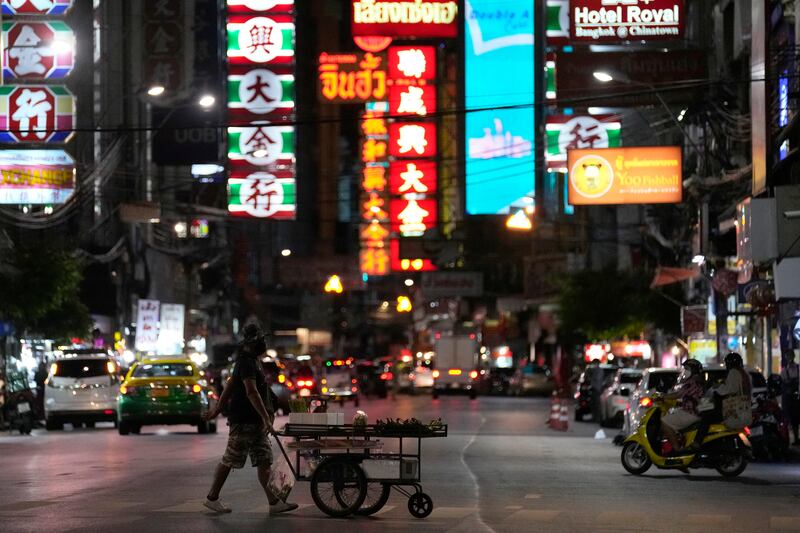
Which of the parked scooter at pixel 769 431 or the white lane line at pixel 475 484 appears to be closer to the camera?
the white lane line at pixel 475 484

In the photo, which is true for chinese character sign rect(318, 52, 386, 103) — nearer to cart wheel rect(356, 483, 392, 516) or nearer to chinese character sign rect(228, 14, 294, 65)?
chinese character sign rect(228, 14, 294, 65)

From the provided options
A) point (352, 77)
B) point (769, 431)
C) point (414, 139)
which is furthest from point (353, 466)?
point (414, 139)

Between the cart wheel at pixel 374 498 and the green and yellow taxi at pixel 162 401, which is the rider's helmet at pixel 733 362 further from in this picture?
the green and yellow taxi at pixel 162 401

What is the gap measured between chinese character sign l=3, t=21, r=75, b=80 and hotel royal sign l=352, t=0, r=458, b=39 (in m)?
13.1

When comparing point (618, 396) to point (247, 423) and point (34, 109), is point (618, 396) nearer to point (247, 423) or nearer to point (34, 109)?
point (34, 109)

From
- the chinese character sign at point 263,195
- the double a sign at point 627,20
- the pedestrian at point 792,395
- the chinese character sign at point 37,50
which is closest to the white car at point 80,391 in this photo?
the chinese character sign at point 37,50

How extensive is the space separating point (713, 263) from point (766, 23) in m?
8.12

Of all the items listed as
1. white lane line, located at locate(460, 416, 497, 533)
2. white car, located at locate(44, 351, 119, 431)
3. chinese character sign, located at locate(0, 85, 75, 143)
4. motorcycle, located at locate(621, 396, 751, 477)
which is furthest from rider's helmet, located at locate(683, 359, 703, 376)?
chinese character sign, located at locate(0, 85, 75, 143)

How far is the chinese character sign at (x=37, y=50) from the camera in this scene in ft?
129

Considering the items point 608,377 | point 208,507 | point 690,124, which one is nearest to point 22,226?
point 608,377

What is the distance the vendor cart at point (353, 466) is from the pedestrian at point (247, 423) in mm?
322

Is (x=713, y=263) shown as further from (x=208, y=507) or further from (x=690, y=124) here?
(x=208, y=507)

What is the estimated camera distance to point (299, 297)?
127188mm

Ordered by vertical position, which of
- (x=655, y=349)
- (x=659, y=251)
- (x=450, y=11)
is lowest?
(x=655, y=349)
